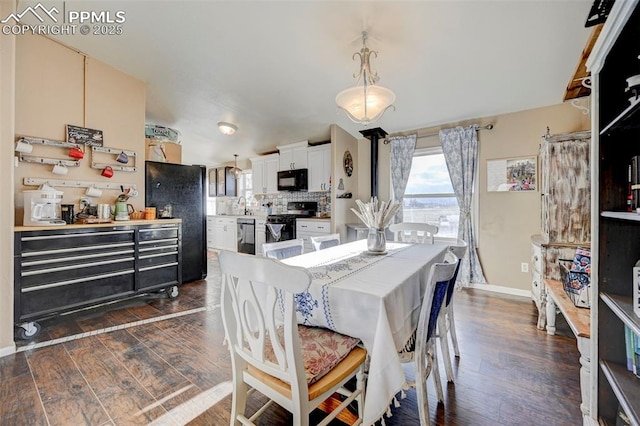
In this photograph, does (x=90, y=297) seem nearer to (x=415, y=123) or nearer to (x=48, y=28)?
(x=48, y=28)

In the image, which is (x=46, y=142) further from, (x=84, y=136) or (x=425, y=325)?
(x=425, y=325)

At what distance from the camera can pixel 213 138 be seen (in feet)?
17.9

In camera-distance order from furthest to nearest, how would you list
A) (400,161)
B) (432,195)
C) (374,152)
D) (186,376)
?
(374,152), (400,161), (432,195), (186,376)

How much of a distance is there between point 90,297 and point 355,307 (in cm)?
280

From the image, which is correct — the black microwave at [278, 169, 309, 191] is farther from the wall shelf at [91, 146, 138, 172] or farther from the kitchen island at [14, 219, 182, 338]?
the wall shelf at [91, 146, 138, 172]

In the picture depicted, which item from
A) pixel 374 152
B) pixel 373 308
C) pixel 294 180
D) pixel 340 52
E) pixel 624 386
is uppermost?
pixel 340 52

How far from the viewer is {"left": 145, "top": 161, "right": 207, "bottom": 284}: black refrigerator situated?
11.9 ft

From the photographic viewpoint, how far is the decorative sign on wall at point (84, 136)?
282cm

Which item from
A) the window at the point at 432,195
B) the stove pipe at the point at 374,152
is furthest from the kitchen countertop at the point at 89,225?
the window at the point at 432,195

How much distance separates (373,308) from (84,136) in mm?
3527

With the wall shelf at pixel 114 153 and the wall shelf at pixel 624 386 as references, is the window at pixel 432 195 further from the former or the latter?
the wall shelf at pixel 114 153

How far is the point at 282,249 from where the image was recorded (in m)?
2.13

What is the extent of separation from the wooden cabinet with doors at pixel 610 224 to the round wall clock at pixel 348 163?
11.3ft

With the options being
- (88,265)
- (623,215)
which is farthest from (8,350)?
(623,215)
